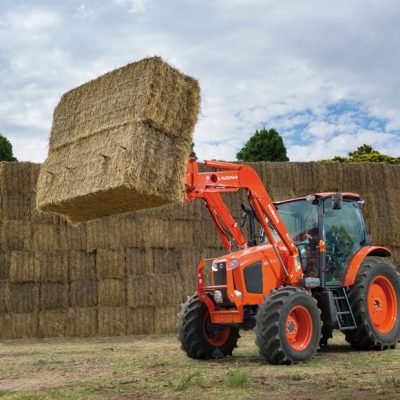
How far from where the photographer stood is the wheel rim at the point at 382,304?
991cm

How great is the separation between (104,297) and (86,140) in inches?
267

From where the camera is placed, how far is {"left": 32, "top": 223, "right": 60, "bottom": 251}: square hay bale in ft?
47.3

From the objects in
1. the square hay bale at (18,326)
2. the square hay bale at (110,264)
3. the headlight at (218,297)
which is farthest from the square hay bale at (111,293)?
the headlight at (218,297)

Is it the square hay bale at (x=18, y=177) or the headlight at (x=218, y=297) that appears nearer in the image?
the headlight at (x=218, y=297)

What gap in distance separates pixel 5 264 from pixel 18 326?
125cm

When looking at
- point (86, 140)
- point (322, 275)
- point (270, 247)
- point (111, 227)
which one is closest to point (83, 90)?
point (86, 140)

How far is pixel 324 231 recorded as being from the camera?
949cm

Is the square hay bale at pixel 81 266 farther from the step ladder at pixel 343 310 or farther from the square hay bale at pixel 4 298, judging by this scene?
the step ladder at pixel 343 310

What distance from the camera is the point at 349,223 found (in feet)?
33.1

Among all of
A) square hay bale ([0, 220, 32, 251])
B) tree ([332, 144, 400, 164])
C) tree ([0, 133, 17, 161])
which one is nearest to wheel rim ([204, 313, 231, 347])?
square hay bale ([0, 220, 32, 251])

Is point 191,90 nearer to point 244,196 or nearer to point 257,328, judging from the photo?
point 257,328

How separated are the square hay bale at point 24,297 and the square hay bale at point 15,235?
2.50 ft

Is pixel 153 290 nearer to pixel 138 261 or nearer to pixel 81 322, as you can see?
pixel 138 261

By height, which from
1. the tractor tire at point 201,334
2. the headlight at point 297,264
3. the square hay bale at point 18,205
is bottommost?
the tractor tire at point 201,334
